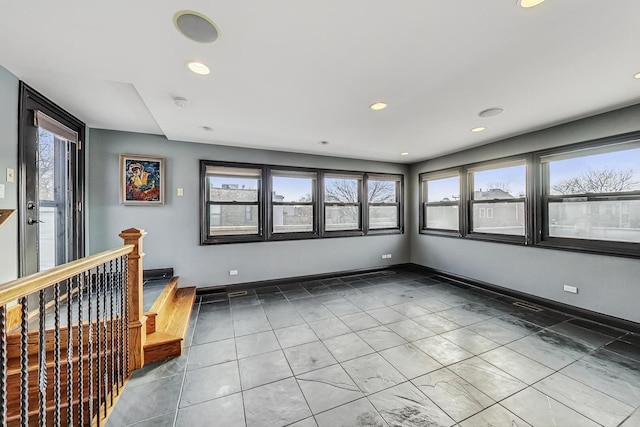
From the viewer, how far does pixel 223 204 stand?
4.19 m

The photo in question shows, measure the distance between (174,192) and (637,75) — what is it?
5283 millimetres

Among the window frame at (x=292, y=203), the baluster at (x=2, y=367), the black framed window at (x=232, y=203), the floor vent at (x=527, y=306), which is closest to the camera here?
the baluster at (x=2, y=367)

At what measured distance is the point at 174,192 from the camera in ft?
12.8

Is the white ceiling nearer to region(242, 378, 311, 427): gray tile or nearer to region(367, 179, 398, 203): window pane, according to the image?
region(367, 179, 398, 203): window pane

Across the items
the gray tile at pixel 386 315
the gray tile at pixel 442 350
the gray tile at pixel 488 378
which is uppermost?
the gray tile at pixel 386 315

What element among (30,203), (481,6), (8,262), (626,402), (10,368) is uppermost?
(481,6)

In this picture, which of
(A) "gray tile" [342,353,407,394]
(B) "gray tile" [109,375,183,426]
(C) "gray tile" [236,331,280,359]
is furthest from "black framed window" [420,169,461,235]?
(B) "gray tile" [109,375,183,426]

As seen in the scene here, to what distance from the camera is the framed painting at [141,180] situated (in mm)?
3633

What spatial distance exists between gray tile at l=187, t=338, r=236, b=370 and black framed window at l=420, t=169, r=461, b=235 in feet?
13.9

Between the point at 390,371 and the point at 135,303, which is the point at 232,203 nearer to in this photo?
the point at 135,303

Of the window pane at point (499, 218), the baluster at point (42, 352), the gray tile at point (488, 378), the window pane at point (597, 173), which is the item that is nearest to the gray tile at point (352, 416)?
the gray tile at point (488, 378)

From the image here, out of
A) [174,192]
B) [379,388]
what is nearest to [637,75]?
[379,388]

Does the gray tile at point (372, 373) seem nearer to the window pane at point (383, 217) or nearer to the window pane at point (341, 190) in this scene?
the window pane at point (341, 190)

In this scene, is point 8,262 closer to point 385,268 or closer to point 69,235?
point 69,235
